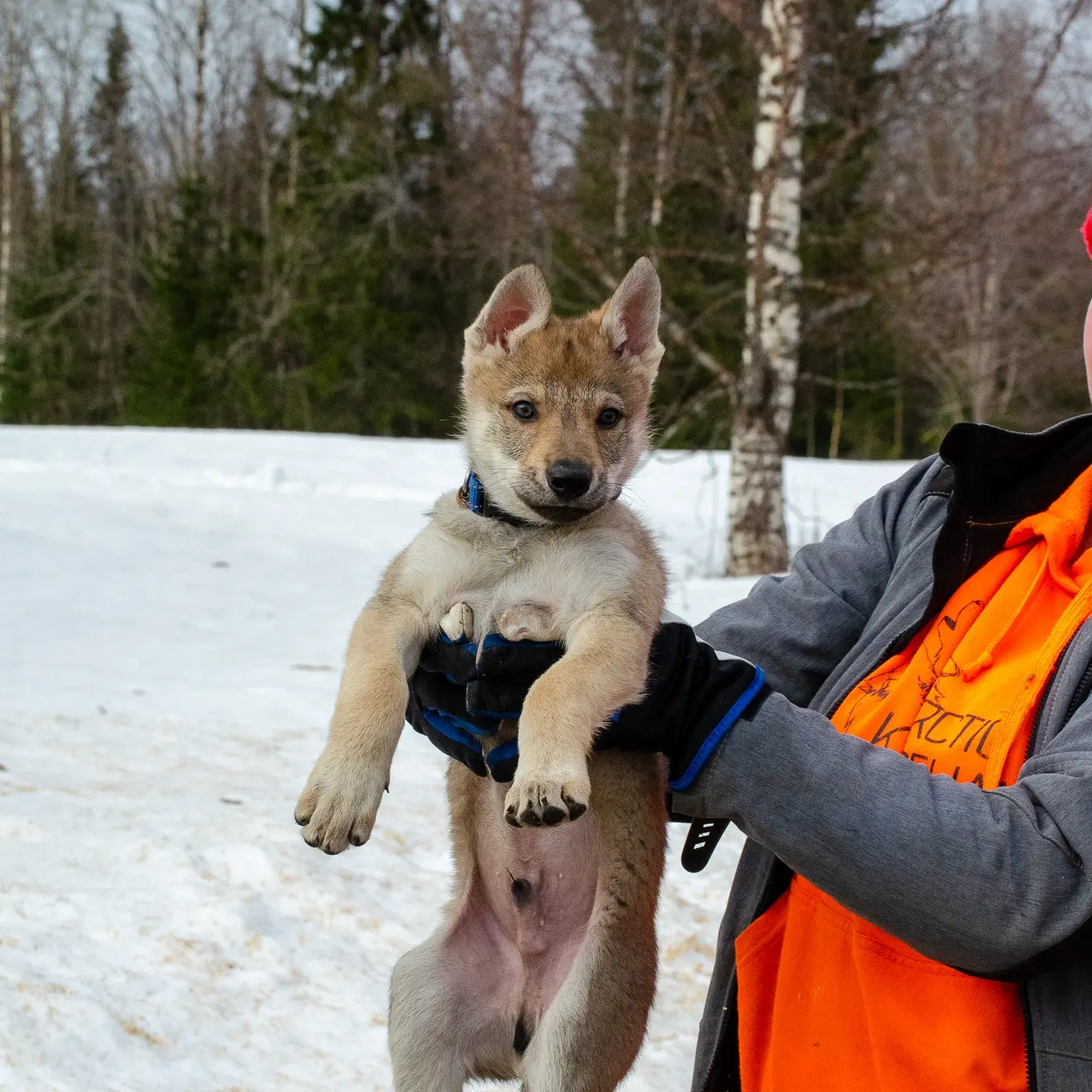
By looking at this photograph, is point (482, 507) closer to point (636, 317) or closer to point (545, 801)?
point (636, 317)

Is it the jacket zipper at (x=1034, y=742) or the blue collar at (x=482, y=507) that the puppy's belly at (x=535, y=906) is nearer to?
the blue collar at (x=482, y=507)

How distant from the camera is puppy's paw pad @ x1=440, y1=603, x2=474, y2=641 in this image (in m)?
2.54

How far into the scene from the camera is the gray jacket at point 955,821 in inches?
68.6

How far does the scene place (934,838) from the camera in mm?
1778

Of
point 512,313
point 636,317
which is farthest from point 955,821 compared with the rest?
point 512,313

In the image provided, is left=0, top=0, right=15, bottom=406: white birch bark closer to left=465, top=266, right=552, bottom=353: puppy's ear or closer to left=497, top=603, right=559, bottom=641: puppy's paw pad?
left=465, top=266, right=552, bottom=353: puppy's ear

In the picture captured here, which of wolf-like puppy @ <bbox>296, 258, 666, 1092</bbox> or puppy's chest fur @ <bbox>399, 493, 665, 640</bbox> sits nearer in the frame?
wolf-like puppy @ <bbox>296, 258, 666, 1092</bbox>

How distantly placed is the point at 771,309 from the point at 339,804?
25.2 ft

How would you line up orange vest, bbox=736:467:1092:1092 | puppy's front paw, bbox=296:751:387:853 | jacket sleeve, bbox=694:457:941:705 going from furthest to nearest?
jacket sleeve, bbox=694:457:941:705, puppy's front paw, bbox=296:751:387:853, orange vest, bbox=736:467:1092:1092

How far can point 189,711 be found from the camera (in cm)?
570

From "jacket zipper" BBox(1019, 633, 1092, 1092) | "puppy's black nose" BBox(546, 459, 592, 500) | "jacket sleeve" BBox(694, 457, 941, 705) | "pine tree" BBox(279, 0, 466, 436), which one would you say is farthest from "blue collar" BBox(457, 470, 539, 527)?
"pine tree" BBox(279, 0, 466, 436)

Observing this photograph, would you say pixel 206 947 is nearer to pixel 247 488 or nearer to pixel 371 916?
pixel 371 916

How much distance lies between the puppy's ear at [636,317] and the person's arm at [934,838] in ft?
5.32

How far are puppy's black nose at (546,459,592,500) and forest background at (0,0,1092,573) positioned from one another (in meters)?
6.69
